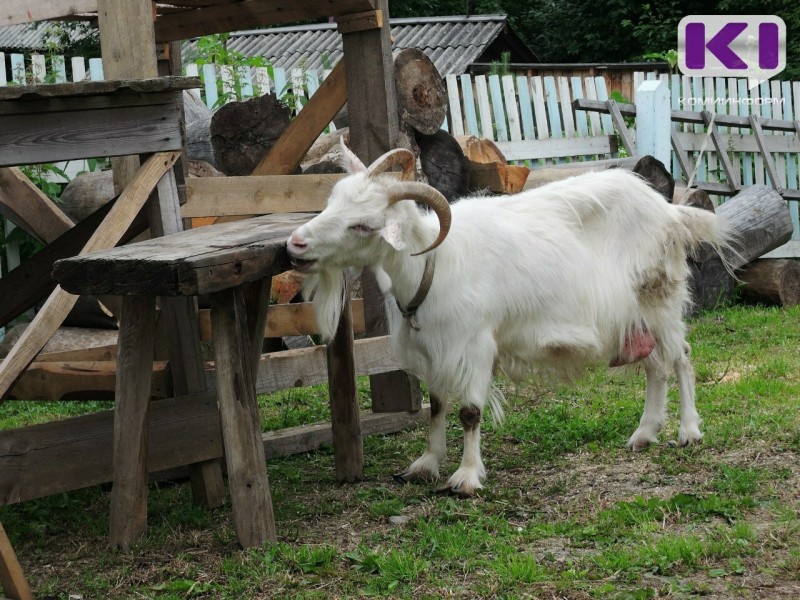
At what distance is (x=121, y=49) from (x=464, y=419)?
232 cm

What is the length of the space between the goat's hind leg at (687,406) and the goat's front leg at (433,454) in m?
1.33

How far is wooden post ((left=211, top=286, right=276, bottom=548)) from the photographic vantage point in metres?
4.05

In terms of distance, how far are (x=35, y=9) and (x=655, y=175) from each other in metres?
5.56

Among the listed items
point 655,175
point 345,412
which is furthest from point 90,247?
point 655,175

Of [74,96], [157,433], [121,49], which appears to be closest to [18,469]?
[157,433]

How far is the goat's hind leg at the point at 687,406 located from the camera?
5.66m

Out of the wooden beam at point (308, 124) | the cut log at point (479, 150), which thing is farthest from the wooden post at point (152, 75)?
the cut log at point (479, 150)

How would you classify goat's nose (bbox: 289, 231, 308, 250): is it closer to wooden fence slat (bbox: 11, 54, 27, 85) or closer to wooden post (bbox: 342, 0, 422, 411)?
wooden post (bbox: 342, 0, 422, 411)

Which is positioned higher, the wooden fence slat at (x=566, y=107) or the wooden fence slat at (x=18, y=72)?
the wooden fence slat at (x=18, y=72)

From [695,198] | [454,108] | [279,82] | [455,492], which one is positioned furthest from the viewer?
[454,108]

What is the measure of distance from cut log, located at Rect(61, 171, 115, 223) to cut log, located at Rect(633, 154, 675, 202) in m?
4.31

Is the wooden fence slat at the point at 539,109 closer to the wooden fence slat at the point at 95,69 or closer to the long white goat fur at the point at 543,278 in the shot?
the wooden fence slat at the point at 95,69

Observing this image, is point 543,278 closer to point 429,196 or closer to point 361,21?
point 429,196

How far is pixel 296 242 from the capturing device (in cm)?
430
